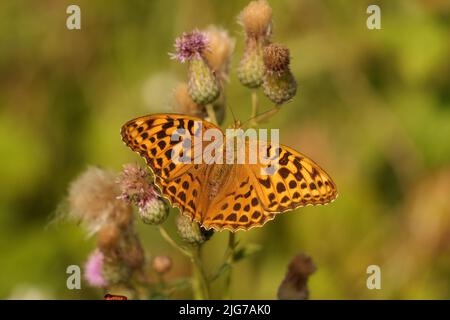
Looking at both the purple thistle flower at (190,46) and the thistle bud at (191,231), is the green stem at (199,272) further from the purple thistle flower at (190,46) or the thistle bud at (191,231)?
the purple thistle flower at (190,46)

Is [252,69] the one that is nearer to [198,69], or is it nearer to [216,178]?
[198,69]

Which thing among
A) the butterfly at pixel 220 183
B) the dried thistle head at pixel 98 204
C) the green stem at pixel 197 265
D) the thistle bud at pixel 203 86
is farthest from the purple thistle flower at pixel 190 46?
the green stem at pixel 197 265

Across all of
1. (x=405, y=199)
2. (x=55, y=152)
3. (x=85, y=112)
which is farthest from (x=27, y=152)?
(x=405, y=199)

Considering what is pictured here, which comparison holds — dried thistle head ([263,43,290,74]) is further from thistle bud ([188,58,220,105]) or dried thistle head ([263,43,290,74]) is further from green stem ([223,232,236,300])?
green stem ([223,232,236,300])

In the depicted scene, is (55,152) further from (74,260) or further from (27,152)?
(74,260)
